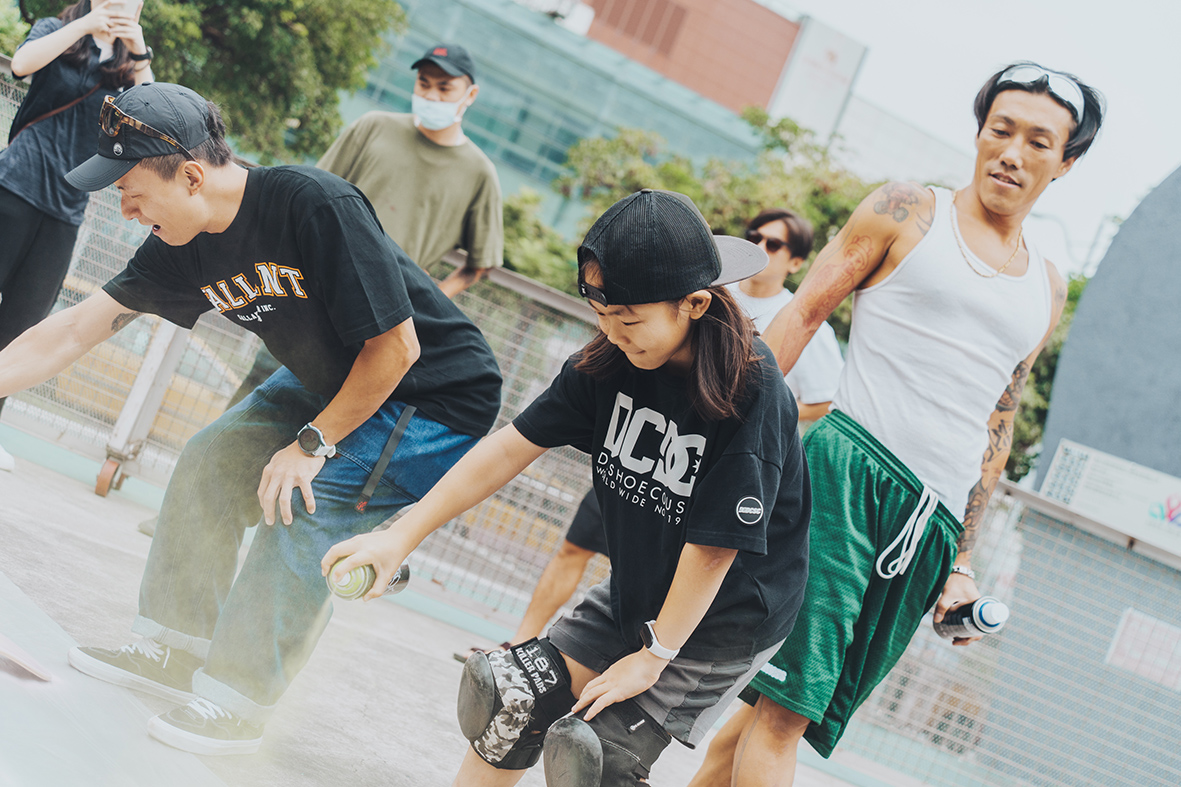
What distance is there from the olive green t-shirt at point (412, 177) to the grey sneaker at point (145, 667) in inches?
72.3

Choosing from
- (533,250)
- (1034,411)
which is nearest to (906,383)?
(1034,411)

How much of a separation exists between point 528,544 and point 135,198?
2.81 m

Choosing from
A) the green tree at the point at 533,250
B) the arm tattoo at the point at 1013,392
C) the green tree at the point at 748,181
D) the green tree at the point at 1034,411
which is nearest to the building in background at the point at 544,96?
the green tree at the point at 748,181

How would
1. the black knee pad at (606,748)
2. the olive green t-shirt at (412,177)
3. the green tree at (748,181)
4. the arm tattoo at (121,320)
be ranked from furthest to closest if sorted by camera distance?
the green tree at (748,181) < the olive green t-shirt at (412,177) < the arm tattoo at (121,320) < the black knee pad at (606,748)

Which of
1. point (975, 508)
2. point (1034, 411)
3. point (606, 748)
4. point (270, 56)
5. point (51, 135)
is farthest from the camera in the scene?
point (1034, 411)

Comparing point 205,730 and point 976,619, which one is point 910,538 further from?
point 205,730

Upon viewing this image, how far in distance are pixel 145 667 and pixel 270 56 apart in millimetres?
14777

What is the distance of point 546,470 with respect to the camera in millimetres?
4453

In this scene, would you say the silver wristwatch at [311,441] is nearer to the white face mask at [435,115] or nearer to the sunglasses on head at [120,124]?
the sunglasses on head at [120,124]

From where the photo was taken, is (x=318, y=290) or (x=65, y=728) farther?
(x=318, y=290)

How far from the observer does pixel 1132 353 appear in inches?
591

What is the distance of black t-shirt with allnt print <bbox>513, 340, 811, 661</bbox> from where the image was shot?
1681 millimetres

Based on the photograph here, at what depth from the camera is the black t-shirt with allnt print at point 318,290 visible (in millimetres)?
2100

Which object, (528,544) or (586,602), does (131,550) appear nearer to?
(528,544)
